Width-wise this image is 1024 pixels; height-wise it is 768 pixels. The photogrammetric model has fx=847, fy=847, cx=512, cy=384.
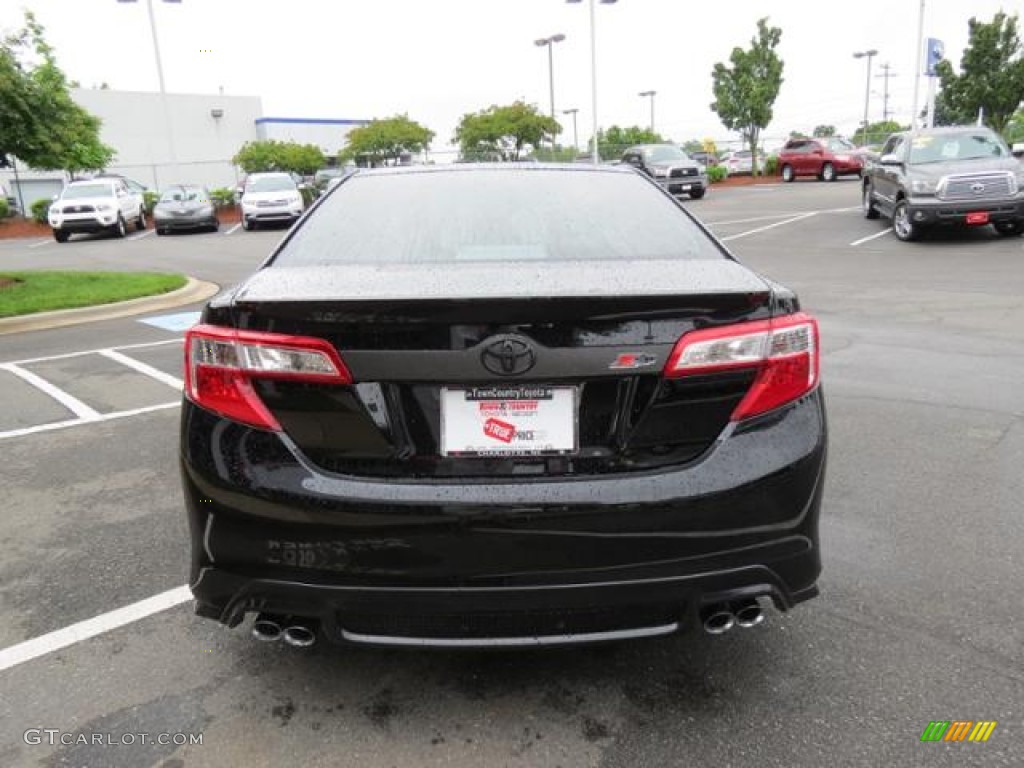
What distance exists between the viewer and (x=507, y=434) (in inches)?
87.4

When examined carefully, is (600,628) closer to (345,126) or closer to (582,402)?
(582,402)

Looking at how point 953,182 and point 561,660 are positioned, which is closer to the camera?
point 561,660

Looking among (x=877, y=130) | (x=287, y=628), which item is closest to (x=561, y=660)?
(x=287, y=628)

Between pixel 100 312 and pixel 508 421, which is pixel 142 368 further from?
pixel 508 421

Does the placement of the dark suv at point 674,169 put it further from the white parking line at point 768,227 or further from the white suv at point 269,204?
the white suv at point 269,204

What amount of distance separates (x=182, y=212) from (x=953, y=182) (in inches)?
771

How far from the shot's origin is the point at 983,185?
1352 centimetres

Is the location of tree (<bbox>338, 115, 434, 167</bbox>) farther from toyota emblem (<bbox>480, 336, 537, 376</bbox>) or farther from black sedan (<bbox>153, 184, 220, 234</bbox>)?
toyota emblem (<bbox>480, 336, 537, 376</bbox>)

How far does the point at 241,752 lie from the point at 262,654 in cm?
49

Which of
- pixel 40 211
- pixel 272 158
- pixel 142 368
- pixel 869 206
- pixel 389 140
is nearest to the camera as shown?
pixel 142 368

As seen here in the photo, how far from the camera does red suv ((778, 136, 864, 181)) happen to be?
34.3 m

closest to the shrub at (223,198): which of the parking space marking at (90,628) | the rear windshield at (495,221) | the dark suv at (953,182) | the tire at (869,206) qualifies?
the tire at (869,206)

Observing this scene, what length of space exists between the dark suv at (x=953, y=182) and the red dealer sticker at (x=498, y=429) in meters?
13.8

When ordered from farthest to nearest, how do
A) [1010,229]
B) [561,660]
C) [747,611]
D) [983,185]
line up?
[1010,229] < [983,185] < [561,660] < [747,611]
